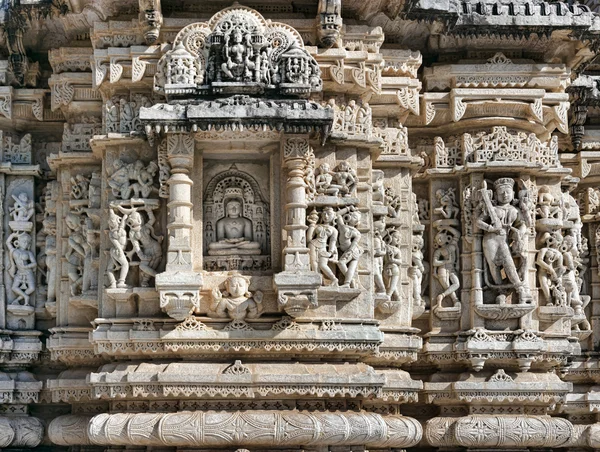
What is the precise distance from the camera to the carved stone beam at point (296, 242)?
14.8 meters

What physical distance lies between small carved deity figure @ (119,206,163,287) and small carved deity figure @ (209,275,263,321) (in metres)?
0.84

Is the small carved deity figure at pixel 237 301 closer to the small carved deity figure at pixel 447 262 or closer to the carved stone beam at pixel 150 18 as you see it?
the small carved deity figure at pixel 447 262

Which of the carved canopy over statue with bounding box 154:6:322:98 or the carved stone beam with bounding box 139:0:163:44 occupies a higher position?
the carved stone beam with bounding box 139:0:163:44

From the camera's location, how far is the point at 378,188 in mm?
16438

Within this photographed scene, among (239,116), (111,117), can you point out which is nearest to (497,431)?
(239,116)

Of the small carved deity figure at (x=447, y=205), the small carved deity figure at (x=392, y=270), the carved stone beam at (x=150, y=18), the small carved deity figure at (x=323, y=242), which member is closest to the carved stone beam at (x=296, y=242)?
the small carved deity figure at (x=323, y=242)

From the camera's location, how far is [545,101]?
17.3 metres

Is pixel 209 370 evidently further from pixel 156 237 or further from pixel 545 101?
pixel 545 101

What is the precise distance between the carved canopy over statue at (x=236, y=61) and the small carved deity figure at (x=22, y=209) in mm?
2685

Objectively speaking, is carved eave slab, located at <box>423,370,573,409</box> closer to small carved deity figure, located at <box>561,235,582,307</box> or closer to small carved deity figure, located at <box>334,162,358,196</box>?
small carved deity figure, located at <box>561,235,582,307</box>

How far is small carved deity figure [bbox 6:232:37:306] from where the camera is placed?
16.6 meters

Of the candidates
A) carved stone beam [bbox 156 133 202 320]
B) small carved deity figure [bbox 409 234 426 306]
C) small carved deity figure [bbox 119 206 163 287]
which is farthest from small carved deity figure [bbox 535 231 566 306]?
small carved deity figure [bbox 119 206 163 287]

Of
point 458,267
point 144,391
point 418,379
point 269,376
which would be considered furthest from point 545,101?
point 144,391

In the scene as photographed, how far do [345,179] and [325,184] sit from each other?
0.27m
